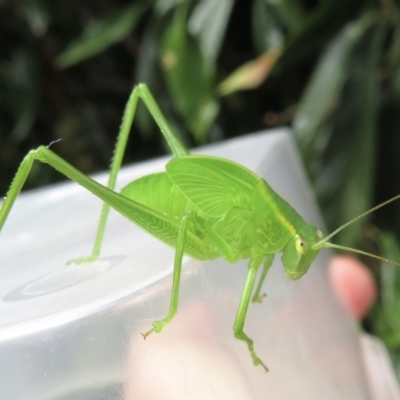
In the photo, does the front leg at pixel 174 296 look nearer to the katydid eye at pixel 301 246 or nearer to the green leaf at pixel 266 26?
the katydid eye at pixel 301 246

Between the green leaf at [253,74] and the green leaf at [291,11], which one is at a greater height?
the green leaf at [291,11]

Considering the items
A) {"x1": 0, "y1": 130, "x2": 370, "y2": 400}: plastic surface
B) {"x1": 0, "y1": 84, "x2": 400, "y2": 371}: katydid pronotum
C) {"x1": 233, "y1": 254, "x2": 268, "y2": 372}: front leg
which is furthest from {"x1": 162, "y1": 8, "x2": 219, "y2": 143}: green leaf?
{"x1": 233, "y1": 254, "x2": 268, "y2": 372}: front leg

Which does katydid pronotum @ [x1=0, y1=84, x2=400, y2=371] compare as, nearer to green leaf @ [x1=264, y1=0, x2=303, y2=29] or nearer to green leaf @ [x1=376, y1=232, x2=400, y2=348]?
green leaf @ [x1=376, y1=232, x2=400, y2=348]

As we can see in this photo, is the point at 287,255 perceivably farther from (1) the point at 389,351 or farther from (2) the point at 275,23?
(2) the point at 275,23

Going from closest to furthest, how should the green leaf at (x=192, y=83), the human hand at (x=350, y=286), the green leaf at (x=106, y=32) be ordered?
the human hand at (x=350, y=286)
the green leaf at (x=192, y=83)
the green leaf at (x=106, y=32)

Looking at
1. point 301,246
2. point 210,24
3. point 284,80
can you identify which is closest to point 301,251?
point 301,246

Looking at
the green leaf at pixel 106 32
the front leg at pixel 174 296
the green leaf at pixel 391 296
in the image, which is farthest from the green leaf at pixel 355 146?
the front leg at pixel 174 296

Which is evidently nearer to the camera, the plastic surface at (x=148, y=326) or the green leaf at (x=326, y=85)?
the plastic surface at (x=148, y=326)

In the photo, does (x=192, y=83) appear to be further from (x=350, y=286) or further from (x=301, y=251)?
(x=301, y=251)
